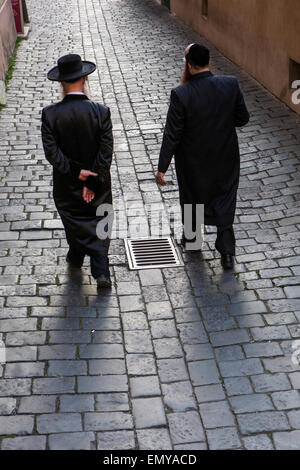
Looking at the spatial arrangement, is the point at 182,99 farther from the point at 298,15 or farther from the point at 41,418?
the point at 298,15

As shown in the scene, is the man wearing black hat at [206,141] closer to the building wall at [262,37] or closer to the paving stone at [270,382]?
the paving stone at [270,382]

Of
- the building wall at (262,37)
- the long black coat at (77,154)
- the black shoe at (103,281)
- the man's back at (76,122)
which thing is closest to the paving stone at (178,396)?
the black shoe at (103,281)

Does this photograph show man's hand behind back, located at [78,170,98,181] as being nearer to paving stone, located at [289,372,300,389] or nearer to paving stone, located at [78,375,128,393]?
paving stone, located at [78,375,128,393]

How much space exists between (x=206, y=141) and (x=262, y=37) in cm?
580

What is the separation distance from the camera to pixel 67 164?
527cm

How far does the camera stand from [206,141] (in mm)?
5609

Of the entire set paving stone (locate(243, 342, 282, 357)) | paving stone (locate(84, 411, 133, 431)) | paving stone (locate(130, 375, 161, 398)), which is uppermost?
paving stone (locate(84, 411, 133, 431))

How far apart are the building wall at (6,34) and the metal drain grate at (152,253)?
6.36 meters

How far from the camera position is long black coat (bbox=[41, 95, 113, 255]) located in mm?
5172

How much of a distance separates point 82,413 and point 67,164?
2034mm

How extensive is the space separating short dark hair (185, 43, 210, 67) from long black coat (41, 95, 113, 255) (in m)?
0.85

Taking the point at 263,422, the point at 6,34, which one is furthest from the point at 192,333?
the point at 6,34

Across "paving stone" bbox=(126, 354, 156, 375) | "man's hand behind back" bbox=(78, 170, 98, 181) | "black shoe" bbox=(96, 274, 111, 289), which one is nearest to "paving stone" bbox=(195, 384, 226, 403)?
"paving stone" bbox=(126, 354, 156, 375)

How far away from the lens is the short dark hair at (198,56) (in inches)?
Result: 210
